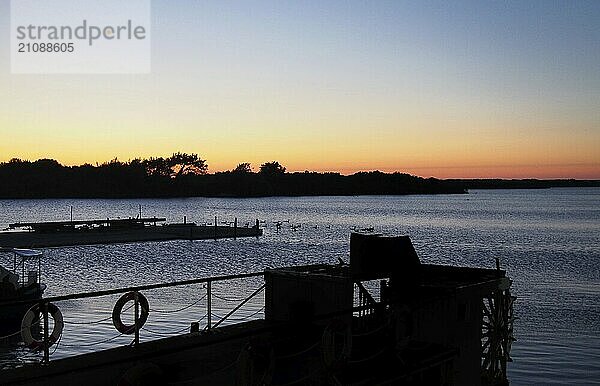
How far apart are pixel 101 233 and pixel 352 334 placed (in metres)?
98.0

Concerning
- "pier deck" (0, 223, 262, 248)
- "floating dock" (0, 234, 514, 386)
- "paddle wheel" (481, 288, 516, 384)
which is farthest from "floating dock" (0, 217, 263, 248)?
"floating dock" (0, 234, 514, 386)

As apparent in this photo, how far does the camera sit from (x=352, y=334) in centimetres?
1259

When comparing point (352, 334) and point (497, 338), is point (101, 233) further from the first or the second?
point (352, 334)

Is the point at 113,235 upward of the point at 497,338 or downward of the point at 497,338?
downward

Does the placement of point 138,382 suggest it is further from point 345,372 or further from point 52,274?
point 52,274

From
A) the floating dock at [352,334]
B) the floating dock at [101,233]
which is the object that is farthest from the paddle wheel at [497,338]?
the floating dock at [101,233]

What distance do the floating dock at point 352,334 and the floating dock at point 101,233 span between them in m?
82.2

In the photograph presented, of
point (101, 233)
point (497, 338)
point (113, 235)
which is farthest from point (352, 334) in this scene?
point (101, 233)

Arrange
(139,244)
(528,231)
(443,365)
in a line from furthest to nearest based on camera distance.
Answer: (528,231)
(139,244)
(443,365)

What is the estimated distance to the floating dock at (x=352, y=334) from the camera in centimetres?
1166

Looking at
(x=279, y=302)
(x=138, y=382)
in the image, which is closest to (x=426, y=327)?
(x=279, y=302)

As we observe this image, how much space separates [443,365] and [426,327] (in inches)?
39.1

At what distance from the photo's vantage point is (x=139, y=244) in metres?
100

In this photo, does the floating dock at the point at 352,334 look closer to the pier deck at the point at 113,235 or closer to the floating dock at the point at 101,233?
the pier deck at the point at 113,235
